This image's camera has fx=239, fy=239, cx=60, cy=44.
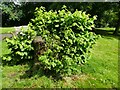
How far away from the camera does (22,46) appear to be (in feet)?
26.2

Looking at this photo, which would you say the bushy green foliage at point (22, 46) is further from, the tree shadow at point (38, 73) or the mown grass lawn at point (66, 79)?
the tree shadow at point (38, 73)

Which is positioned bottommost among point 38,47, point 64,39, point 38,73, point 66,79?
point 66,79

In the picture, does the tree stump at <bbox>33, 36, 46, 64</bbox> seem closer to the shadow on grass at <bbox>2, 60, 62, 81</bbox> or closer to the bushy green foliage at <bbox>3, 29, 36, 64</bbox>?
the bushy green foliage at <bbox>3, 29, 36, 64</bbox>

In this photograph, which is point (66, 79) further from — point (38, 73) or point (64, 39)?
point (64, 39)

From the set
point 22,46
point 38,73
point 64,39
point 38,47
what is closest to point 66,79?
point 38,73

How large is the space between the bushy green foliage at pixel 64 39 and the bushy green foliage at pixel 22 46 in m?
0.35

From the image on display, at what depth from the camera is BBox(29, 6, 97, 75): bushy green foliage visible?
7523 mm

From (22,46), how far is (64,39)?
56.7 inches

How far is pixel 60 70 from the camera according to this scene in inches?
298

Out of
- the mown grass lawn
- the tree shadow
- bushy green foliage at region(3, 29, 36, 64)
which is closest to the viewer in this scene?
the mown grass lawn

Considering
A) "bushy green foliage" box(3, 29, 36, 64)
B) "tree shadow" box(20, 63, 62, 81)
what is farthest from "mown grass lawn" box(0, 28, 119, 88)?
"bushy green foliage" box(3, 29, 36, 64)

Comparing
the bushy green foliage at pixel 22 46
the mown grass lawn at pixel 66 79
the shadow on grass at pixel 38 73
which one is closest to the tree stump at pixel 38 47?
the bushy green foliage at pixel 22 46

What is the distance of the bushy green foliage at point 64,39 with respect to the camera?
296 inches

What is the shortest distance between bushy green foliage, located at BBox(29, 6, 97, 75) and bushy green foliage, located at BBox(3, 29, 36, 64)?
0.35 m
